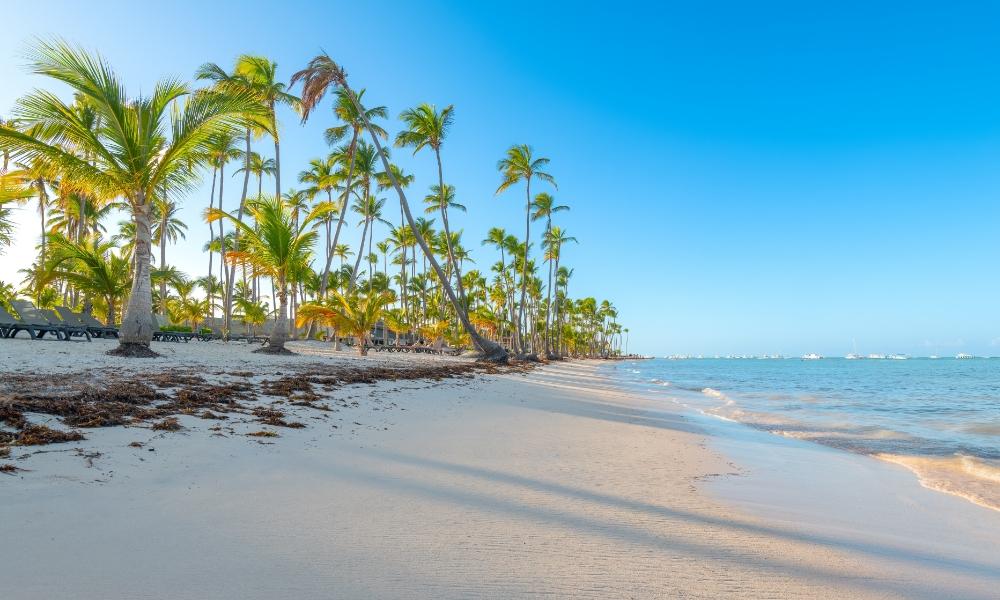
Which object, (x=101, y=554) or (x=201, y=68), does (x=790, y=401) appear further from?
(x=201, y=68)

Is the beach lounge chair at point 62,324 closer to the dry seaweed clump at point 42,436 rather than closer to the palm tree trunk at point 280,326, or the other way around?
the palm tree trunk at point 280,326

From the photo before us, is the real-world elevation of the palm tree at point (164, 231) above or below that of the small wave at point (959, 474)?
above

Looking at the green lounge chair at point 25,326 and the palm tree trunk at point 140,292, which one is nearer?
the palm tree trunk at point 140,292

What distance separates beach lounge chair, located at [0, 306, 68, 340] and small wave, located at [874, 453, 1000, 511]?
19061 mm

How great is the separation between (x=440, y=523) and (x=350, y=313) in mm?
17018

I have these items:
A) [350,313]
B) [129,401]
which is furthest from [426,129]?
[129,401]

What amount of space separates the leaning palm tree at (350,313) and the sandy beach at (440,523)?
538 inches

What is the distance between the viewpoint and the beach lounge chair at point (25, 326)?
12.6m

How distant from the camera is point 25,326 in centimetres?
1254

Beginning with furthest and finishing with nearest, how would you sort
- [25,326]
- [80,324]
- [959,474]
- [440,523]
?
1. [80,324]
2. [25,326]
3. [959,474]
4. [440,523]

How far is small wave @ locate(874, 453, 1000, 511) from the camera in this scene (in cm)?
486

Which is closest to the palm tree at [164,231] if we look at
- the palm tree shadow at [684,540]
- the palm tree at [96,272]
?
the palm tree at [96,272]

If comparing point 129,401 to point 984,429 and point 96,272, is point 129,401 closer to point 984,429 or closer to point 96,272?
point 984,429

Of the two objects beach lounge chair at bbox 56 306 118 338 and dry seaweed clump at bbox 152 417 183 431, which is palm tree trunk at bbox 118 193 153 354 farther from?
dry seaweed clump at bbox 152 417 183 431
